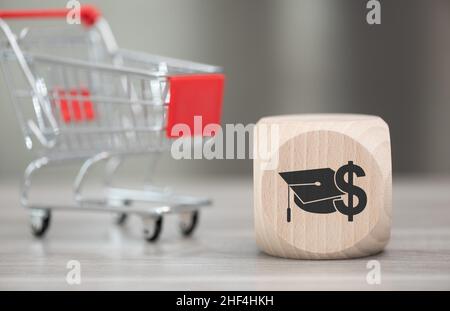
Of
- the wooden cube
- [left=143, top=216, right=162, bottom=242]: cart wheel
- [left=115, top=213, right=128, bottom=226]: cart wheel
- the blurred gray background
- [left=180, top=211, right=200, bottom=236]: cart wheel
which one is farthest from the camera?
the blurred gray background

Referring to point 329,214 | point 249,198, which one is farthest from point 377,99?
point 329,214

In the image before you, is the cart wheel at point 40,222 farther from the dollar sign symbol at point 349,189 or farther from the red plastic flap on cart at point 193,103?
the dollar sign symbol at point 349,189

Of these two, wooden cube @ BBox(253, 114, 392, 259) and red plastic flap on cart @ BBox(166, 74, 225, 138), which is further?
red plastic flap on cart @ BBox(166, 74, 225, 138)

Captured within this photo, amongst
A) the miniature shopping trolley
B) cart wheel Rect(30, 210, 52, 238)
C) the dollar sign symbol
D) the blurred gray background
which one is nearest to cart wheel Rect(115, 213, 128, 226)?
the miniature shopping trolley

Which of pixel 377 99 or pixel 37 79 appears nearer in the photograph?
pixel 37 79

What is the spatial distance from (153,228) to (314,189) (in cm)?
61

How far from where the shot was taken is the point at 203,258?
6.72 feet

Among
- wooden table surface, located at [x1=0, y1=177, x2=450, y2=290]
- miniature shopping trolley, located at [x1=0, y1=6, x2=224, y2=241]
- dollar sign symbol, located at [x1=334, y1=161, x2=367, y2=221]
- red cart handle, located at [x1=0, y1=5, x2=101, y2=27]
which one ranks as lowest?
wooden table surface, located at [x1=0, y1=177, x2=450, y2=290]

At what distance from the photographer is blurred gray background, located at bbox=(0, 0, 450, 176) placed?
4098 millimetres

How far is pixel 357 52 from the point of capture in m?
4.10

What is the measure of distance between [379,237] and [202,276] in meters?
0.42

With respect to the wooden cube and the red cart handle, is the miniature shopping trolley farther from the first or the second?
the wooden cube

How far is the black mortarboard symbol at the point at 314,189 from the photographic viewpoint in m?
1.87

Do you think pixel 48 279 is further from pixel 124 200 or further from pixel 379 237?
pixel 124 200
